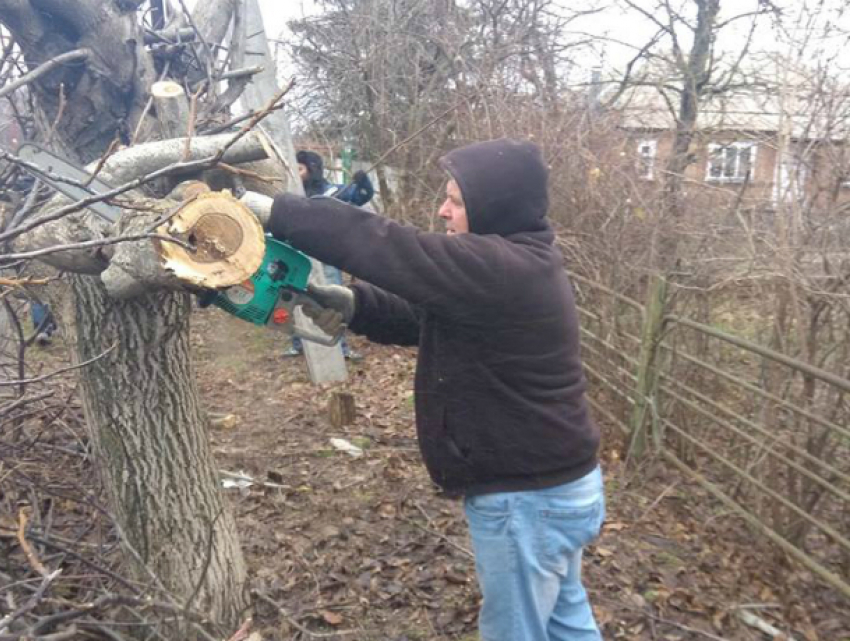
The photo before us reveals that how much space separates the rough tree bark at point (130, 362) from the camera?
→ 2.68 metres

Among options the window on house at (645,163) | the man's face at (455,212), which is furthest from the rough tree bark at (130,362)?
the window on house at (645,163)

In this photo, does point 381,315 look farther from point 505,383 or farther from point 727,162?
point 727,162

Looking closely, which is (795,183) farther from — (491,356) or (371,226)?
(371,226)

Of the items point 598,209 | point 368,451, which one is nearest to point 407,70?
point 598,209

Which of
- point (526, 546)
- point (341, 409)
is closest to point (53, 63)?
point (526, 546)

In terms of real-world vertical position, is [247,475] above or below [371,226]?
below

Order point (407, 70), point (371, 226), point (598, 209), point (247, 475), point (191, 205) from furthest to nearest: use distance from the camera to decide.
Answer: point (407, 70) < point (598, 209) < point (247, 475) < point (371, 226) < point (191, 205)

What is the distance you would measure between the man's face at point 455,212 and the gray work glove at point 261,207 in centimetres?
53

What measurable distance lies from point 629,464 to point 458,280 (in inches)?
133

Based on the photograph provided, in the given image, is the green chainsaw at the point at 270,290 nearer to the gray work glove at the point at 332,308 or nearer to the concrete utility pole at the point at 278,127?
the gray work glove at the point at 332,308

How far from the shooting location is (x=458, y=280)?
2.10 meters

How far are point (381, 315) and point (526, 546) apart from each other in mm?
975

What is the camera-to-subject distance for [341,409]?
5.66 meters

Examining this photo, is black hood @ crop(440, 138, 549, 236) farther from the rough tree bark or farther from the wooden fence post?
the wooden fence post
